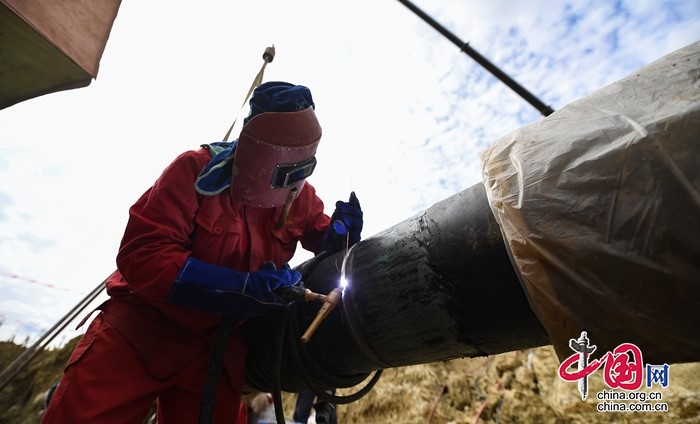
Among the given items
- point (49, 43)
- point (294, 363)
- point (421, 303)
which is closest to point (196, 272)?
point (294, 363)

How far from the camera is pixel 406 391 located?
5031 mm

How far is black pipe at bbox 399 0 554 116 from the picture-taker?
12.5 ft

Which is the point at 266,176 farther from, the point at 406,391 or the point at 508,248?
the point at 406,391

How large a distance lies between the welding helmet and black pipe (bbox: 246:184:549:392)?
56 cm

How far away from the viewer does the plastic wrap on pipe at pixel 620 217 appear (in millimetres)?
700

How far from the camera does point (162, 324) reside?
5.52 feet

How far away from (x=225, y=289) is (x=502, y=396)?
4075 millimetres

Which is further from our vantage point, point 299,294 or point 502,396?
point 502,396

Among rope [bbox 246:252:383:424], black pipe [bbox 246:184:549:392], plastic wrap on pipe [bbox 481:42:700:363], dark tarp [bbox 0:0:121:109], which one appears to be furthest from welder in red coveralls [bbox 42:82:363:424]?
dark tarp [bbox 0:0:121:109]

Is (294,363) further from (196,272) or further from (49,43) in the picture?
(49,43)

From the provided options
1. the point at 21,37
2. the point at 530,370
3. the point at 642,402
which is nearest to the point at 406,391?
the point at 530,370

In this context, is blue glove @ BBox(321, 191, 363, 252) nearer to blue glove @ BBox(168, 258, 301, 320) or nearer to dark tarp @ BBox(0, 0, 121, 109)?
blue glove @ BBox(168, 258, 301, 320)

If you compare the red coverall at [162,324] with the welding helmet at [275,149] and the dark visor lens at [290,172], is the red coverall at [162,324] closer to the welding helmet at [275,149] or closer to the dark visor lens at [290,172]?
the welding helmet at [275,149]

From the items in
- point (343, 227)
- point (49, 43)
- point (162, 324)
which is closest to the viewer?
point (162, 324)
